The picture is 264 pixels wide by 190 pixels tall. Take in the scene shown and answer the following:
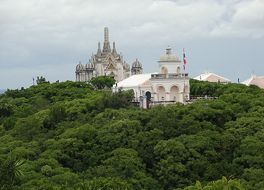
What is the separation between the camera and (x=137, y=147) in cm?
5459

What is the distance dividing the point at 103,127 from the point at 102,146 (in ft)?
12.1

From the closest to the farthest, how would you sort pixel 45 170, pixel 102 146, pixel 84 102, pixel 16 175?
pixel 16 175, pixel 45 170, pixel 102 146, pixel 84 102

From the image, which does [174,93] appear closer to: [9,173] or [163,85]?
[163,85]

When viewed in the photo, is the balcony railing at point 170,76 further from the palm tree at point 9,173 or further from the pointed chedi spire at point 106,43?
the pointed chedi spire at point 106,43

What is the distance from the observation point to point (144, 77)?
3329 inches

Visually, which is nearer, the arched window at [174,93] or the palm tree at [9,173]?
the palm tree at [9,173]

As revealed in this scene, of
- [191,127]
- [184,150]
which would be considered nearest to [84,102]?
[191,127]

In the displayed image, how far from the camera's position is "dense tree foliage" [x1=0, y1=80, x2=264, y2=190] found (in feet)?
153

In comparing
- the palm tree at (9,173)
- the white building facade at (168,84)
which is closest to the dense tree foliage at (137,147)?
the palm tree at (9,173)

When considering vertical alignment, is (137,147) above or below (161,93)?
below

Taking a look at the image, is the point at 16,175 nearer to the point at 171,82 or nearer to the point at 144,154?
the point at 144,154

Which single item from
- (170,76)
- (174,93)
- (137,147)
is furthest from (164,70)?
(137,147)

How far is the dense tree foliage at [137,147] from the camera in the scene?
153 ft

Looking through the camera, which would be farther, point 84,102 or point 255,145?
point 84,102
